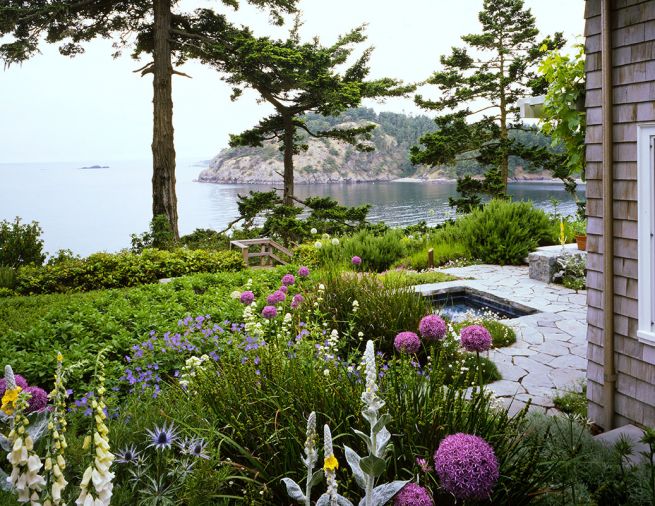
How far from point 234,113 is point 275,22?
2.69m

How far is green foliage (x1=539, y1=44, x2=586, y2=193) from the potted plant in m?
5.04

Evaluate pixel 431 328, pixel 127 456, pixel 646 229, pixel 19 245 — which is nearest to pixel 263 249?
pixel 19 245

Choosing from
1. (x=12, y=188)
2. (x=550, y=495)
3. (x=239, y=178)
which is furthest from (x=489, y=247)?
(x=12, y=188)

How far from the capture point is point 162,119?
12438 mm

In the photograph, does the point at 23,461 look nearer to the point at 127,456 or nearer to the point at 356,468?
the point at 356,468

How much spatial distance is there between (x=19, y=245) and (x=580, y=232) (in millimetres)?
10703

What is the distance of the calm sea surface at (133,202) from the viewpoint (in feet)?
49.2

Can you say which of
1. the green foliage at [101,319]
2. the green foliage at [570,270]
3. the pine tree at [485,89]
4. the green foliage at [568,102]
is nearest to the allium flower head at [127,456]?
the green foliage at [101,319]

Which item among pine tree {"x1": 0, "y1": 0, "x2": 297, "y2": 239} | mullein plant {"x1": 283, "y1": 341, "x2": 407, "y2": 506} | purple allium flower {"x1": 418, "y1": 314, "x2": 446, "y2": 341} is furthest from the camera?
pine tree {"x1": 0, "y1": 0, "x2": 297, "y2": 239}

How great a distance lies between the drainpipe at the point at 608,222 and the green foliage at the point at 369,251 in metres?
6.57

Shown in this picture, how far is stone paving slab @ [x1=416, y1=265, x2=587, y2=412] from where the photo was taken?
4.17 m

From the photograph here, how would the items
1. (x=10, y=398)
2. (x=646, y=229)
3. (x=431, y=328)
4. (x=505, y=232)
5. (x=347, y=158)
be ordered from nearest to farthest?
1. (x=10, y=398)
2. (x=431, y=328)
3. (x=646, y=229)
4. (x=505, y=232)
5. (x=347, y=158)

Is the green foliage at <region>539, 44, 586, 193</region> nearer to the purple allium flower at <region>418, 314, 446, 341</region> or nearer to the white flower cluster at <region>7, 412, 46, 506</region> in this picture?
the purple allium flower at <region>418, 314, 446, 341</region>

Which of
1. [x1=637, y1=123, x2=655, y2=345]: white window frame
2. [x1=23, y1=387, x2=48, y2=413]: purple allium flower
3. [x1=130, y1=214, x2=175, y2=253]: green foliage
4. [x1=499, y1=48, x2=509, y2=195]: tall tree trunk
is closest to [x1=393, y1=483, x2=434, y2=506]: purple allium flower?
[x1=23, y1=387, x2=48, y2=413]: purple allium flower
